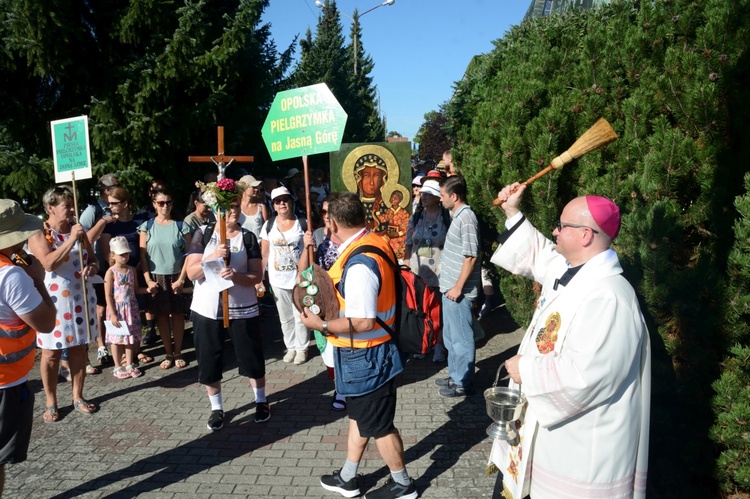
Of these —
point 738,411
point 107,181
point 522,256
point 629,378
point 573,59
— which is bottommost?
point 738,411

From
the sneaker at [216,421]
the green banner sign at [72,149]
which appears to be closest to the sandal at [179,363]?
the sneaker at [216,421]

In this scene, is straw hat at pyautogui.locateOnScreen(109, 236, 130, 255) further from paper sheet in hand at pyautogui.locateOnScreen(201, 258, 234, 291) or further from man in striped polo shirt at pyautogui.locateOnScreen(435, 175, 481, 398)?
man in striped polo shirt at pyautogui.locateOnScreen(435, 175, 481, 398)

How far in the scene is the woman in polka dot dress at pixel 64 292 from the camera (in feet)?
16.4

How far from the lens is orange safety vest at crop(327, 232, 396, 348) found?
3.54 meters

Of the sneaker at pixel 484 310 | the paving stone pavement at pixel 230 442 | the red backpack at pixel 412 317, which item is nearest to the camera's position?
the red backpack at pixel 412 317

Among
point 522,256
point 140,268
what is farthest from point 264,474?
point 140,268

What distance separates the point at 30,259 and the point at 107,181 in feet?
10.9

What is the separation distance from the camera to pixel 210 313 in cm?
484

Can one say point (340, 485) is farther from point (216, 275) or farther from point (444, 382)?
point (444, 382)

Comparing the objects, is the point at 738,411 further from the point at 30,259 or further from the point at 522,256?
the point at 30,259

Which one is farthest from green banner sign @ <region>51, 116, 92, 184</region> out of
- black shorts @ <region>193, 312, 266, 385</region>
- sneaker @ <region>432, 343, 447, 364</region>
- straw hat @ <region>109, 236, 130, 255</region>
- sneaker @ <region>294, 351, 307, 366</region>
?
sneaker @ <region>432, 343, 447, 364</region>

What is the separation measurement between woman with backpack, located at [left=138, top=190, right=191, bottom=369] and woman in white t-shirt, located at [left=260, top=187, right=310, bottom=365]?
1015mm

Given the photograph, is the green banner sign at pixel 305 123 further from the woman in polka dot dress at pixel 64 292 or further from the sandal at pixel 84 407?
the sandal at pixel 84 407

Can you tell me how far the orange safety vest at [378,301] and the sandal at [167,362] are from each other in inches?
142
